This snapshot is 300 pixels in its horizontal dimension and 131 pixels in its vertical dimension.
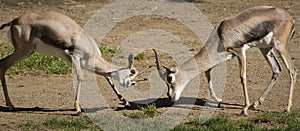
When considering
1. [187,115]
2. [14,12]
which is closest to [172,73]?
[187,115]

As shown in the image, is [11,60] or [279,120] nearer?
[279,120]

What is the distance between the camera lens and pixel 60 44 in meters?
9.00

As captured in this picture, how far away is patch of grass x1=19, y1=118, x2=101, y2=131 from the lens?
8.12m

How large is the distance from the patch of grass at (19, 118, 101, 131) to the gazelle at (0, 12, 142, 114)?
0.60 meters

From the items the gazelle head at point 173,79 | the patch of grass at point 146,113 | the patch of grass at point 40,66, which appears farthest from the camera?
the patch of grass at point 40,66

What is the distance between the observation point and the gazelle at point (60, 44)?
899cm

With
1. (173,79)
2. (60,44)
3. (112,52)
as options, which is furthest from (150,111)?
(112,52)

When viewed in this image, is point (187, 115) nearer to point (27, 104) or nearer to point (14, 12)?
point (27, 104)

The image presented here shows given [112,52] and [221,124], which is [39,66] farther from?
[221,124]

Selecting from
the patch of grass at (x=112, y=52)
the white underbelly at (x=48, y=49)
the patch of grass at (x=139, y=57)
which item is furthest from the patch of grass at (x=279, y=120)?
the patch of grass at (x=112, y=52)

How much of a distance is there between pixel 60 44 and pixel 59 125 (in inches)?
52.5

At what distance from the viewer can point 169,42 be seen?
13.7 m

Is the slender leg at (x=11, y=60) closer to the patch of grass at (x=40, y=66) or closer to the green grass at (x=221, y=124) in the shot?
the green grass at (x=221, y=124)

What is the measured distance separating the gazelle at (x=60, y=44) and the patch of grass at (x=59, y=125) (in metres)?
0.60
